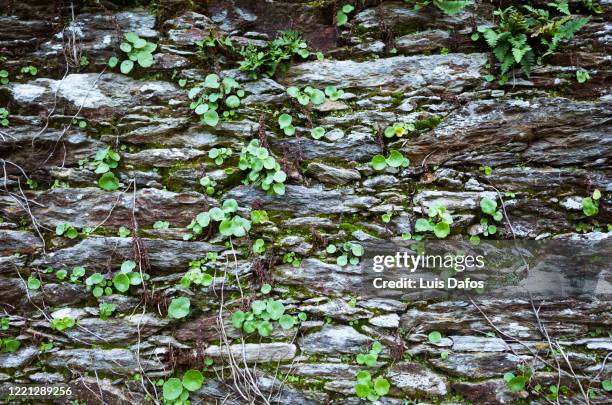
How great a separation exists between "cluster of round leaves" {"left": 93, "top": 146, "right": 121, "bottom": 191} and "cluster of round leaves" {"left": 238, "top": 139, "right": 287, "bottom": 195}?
0.97 meters

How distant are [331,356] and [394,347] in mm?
447

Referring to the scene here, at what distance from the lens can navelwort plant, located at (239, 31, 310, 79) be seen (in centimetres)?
321

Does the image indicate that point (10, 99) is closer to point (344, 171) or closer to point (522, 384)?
point (344, 171)

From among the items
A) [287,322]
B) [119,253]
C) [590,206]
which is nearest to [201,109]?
[119,253]

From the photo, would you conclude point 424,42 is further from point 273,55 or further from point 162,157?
point 162,157

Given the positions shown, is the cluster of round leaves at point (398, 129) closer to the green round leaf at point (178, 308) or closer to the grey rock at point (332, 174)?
the grey rock at point (332, 174)

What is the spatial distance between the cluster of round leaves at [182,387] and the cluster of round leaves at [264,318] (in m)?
0.44

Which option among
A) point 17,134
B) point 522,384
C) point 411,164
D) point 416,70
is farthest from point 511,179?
point 17,134

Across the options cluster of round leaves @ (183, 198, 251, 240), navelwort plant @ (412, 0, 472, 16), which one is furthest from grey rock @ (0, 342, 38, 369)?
navelwort plant @ (412, 0, 472, 16)

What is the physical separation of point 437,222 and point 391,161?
1.86ft

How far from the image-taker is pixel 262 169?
3088mm

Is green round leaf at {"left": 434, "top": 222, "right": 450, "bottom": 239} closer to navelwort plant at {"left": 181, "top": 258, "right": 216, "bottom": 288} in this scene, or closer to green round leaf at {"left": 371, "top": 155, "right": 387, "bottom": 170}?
green round leaf at {"left": 371, "top": 155, "right": 387, "bottom": 170}

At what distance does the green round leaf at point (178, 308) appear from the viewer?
2895 mm

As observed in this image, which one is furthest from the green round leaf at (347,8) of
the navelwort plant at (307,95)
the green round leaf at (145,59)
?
the green round leaf at (145,59)
